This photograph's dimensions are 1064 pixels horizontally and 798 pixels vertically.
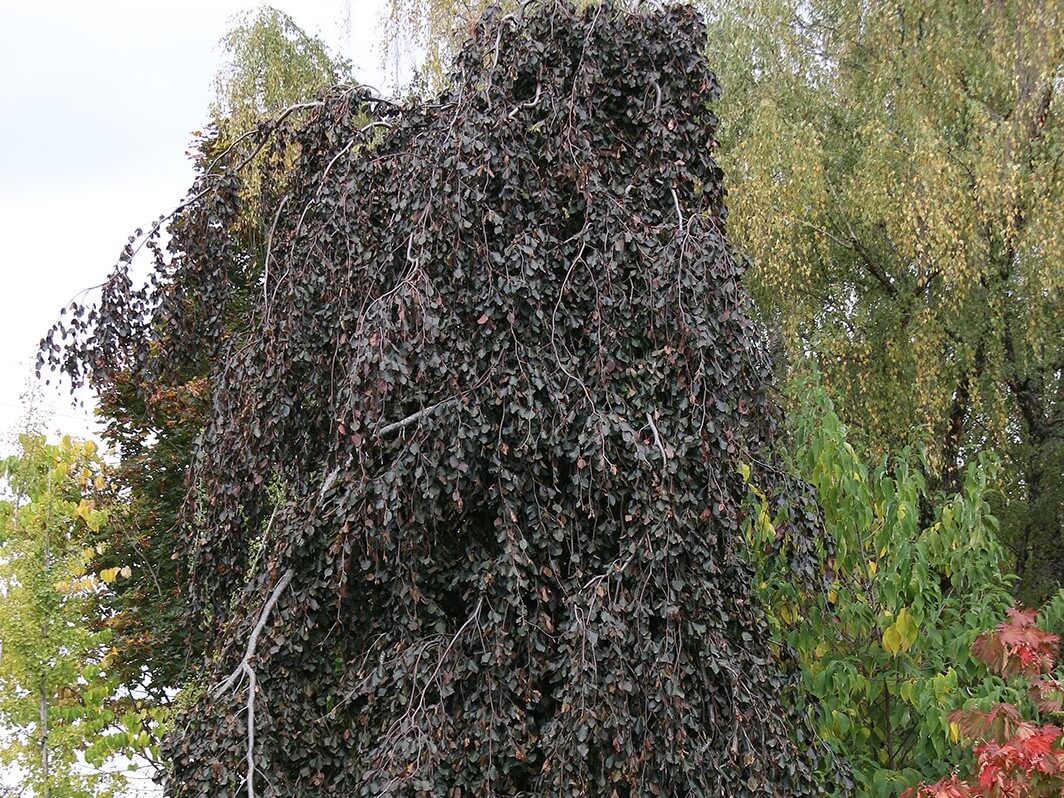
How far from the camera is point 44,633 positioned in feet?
17.1

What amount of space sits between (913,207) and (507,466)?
381cm

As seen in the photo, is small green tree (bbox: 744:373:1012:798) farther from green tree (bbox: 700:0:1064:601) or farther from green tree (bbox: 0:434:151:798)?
green tree (bbox: 0:434:151:798)

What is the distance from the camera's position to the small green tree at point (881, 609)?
3.68 metres

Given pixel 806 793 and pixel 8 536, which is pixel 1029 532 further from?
pixel 8 536

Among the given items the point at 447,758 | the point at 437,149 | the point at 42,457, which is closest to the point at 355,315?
the point at 437,149

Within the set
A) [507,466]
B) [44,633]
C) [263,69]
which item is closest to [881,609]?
[507,466]

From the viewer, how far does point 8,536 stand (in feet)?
17.4

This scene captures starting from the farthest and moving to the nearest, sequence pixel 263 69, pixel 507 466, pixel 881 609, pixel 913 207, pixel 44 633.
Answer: pixel 263 69 → pixel 913 207 → pixel 44 633 → pixel 881 609 → pixel 507 466

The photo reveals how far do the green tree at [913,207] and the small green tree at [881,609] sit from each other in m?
2.09

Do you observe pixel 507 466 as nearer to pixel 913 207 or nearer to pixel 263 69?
pixel 913 207

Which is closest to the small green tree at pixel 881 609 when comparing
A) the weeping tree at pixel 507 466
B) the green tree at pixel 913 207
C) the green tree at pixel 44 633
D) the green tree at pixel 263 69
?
the weeping tree at pixel 507 466

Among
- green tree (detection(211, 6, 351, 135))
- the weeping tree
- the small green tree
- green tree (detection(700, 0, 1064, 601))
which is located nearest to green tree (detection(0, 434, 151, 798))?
the weeping tree

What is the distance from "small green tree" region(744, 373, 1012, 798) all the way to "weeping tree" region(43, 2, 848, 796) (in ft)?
1.76

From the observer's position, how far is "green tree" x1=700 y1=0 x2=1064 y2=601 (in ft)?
19.6
